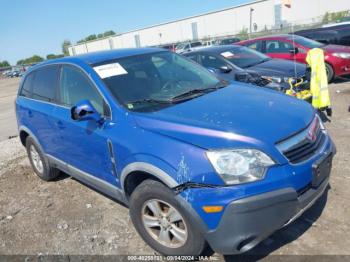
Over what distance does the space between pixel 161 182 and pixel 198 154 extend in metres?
0.50

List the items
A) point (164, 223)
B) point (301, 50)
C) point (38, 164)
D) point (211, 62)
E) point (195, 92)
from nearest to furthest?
point (164, 223) → point (195, 92) → point (38, 164) → point (211, 62) → point (301, 50)

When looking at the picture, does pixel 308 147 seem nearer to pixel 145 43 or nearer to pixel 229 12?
Answer: pixel 229 12

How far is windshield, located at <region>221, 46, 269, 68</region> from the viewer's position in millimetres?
9000

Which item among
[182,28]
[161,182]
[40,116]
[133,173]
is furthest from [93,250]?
[182,28]

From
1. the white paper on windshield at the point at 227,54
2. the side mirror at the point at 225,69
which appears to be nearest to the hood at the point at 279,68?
the white paper on windshield at the point at 227,54

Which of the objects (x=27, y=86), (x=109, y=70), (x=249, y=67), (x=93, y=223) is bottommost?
(x=93, y=223)

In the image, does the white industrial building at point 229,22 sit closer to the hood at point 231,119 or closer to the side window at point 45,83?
the side window at point 45,83

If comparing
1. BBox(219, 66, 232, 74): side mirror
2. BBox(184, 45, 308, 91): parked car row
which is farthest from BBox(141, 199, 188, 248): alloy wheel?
BBox(219, 66, 232, 74): side mirror

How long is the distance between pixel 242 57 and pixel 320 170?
6608 mm

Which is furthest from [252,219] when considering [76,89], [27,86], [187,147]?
[27,86]

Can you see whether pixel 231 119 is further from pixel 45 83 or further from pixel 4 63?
pixel 4 63

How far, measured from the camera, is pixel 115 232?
385 cm

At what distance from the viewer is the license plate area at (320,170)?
2902mm

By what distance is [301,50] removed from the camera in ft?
34.1
